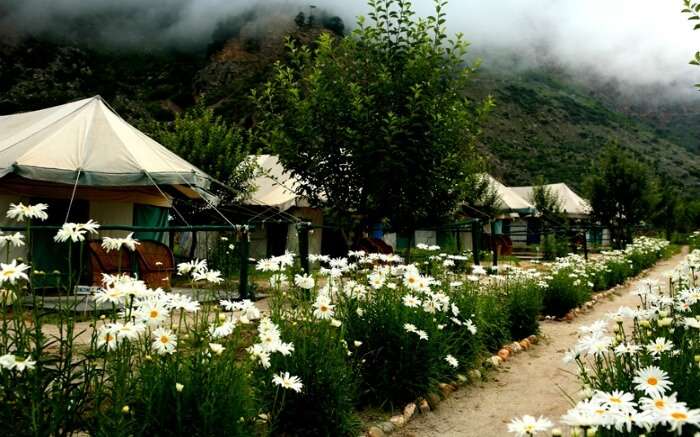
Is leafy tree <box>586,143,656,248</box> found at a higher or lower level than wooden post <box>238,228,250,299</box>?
higher

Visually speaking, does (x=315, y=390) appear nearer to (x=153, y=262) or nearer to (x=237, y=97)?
(x=153, y=262)

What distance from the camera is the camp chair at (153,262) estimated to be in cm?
832

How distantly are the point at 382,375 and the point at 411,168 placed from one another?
151 inches

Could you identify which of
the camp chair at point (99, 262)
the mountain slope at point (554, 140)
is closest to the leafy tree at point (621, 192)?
the camp chair at point (99, 262)

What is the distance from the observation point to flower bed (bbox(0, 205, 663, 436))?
219 centimetres

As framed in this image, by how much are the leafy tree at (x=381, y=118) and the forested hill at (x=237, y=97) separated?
147 ft

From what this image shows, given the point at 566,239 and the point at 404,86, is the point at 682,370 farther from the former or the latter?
the point at 566,239

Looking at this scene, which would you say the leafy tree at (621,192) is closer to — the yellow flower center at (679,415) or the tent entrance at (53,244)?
Answer: the tent entrance at (53,244)

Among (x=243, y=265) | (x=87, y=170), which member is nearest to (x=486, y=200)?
(x=87, y=170)

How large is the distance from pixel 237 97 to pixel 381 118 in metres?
54.4

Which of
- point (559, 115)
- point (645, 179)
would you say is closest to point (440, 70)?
point (645, 179)

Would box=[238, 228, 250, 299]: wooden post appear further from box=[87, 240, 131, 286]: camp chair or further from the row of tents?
box=[87, 240, 131, 286]: camp chair

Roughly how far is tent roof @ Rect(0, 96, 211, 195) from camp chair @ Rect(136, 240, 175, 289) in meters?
1.68

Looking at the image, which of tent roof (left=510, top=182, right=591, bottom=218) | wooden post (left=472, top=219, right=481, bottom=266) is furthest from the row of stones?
tent roof (left=510, top=182, right=591, bottom=218)
